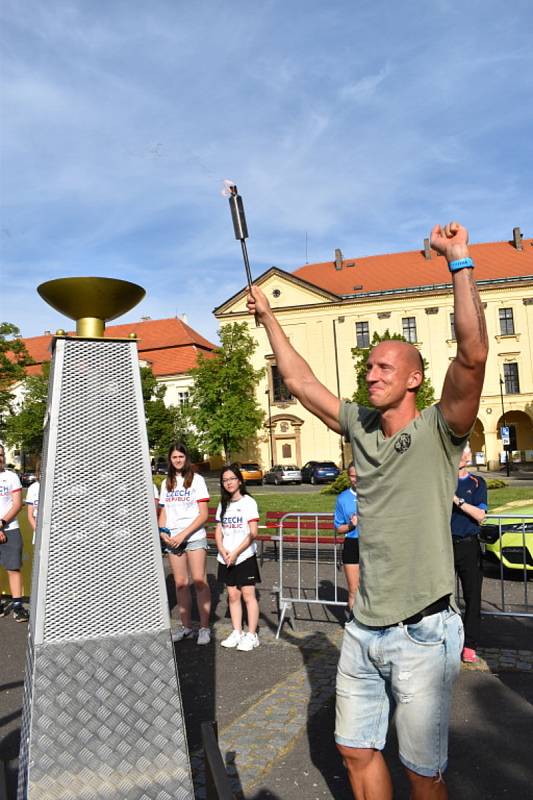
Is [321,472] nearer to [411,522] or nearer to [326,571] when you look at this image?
[326,571]

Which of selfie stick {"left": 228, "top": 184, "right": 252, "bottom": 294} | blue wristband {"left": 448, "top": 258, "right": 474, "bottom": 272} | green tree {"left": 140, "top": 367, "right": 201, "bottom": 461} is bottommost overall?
blue wristband {"left": 448, "top": 258, "right": 474, "bottom": 272}

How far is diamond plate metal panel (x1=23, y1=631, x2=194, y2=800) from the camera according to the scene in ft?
7.89

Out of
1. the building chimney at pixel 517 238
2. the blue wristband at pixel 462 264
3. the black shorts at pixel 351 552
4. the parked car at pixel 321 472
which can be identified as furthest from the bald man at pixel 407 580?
the building chimney at pixel 517 238

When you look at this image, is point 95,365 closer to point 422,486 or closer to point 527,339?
point 422,486

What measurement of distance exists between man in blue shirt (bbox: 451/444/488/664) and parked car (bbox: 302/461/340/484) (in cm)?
3250

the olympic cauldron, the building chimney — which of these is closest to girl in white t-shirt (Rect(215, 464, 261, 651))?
the olympic cauldron

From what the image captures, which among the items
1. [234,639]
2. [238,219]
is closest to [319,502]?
[234,639]

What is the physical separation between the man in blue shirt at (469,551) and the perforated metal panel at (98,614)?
3534 mm

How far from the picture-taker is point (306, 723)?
14.5 ft

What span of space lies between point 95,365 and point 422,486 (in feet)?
4.57

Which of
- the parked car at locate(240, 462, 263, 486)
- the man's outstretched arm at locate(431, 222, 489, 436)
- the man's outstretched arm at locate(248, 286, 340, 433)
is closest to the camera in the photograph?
the man's outstretched arm at locate(431, 222, 489, 436)

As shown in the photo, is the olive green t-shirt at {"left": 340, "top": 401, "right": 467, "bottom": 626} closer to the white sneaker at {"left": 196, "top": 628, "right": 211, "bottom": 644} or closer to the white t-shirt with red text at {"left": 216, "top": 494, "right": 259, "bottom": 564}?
the white t-shirt with red text at {"left": 216, "top": 494, "right": 259, "bottom": 564}

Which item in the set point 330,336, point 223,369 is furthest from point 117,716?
point 330,336

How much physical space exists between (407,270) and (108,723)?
2042 inches
